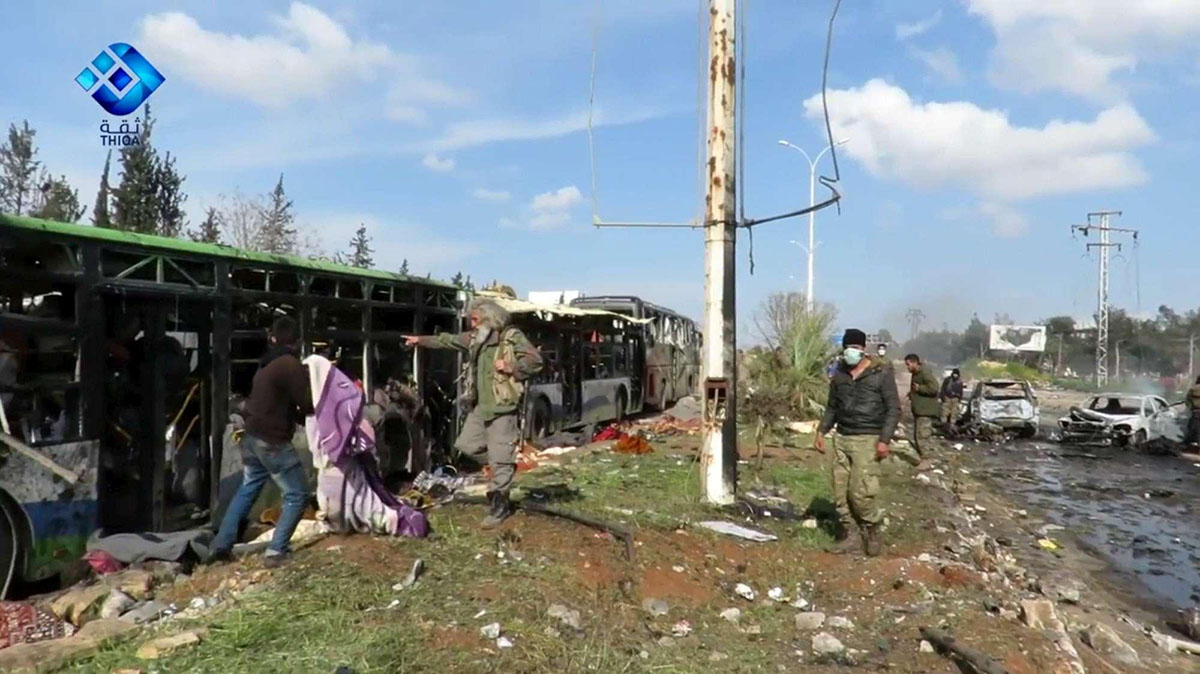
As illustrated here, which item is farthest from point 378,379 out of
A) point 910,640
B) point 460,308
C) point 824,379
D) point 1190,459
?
point 1190,459

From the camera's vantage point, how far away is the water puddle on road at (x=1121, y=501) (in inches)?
372

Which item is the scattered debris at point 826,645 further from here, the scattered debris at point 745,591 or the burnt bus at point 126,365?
the burnt bus at point 126,365

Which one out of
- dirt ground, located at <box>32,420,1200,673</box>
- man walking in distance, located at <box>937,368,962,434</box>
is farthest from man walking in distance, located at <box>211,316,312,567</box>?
man walking in distance, located at <box>937,368,962,434</box>

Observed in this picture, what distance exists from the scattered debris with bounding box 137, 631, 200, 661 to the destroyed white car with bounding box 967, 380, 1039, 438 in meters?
21.3

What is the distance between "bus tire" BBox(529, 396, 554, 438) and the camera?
47.5 ft

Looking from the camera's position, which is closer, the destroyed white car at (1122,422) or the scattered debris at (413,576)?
the scattered debris at (413,576)

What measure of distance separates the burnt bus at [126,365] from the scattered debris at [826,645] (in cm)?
467

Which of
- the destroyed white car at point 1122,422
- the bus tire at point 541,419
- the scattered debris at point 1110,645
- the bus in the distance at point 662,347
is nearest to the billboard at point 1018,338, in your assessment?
the bus in the distance at point 662,347

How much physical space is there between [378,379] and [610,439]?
6442 mm

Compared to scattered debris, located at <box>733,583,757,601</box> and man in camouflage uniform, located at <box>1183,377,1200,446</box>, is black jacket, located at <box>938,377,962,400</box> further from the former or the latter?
scattered debris, located at <box>733,583,757,601</box>

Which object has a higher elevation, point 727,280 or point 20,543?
point 727,280

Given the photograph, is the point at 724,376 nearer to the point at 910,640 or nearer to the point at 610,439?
the point at 910,640

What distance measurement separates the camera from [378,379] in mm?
9797

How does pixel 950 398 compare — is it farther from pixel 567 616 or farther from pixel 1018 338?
pixel 1018 338
